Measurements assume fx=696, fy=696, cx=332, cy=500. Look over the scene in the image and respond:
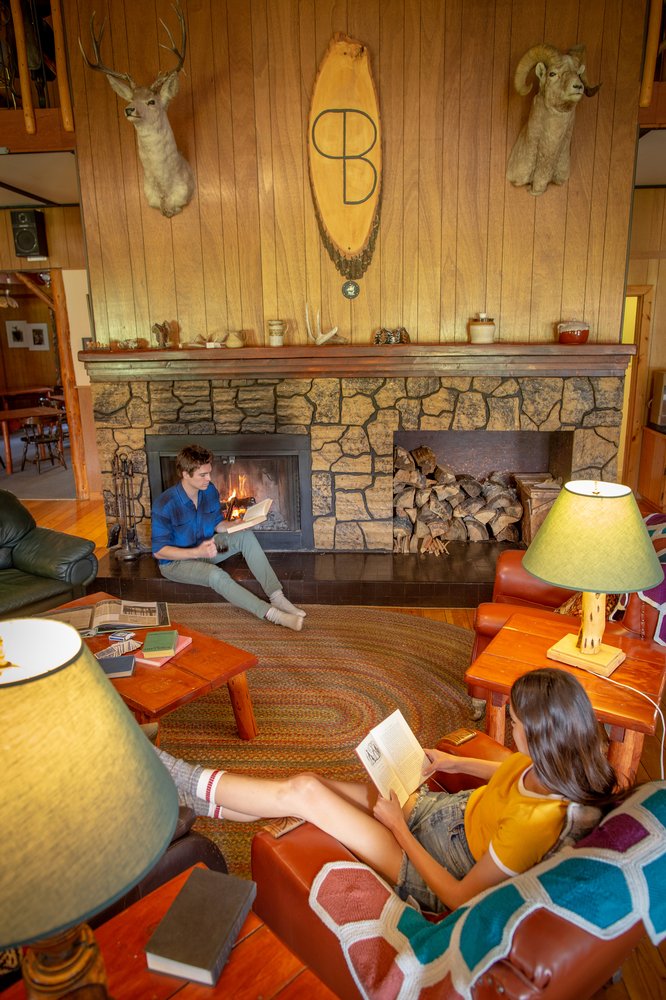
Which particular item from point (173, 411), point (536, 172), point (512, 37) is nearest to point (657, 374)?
point (536, 172)

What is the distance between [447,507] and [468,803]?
3476 millimetres

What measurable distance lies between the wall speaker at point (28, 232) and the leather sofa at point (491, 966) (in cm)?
624

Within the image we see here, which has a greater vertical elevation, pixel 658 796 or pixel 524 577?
pixel 658 796

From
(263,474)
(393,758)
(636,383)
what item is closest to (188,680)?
(393,758)

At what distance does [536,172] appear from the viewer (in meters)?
4.18

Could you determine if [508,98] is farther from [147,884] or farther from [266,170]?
[147,884]

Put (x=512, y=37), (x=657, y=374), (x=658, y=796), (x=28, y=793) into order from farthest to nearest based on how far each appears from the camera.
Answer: (x=657, y=374) → (x=512, y=37) → (x=658, y=796) → (x=28, y=793)

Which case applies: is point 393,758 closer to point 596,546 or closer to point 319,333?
point 596,546

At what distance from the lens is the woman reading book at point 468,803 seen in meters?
1.40

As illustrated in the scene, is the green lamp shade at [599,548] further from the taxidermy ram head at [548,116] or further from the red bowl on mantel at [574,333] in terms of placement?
the taxidermy ram head at [548,116]

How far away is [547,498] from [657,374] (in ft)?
7.39

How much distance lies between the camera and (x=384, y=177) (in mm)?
4359

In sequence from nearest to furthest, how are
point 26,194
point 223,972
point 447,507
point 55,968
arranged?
point 55,968 < point 223,972 < point 447,507 < point 26,194

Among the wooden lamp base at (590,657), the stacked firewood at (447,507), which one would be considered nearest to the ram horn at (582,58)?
the stacked firewood at (447,507)
